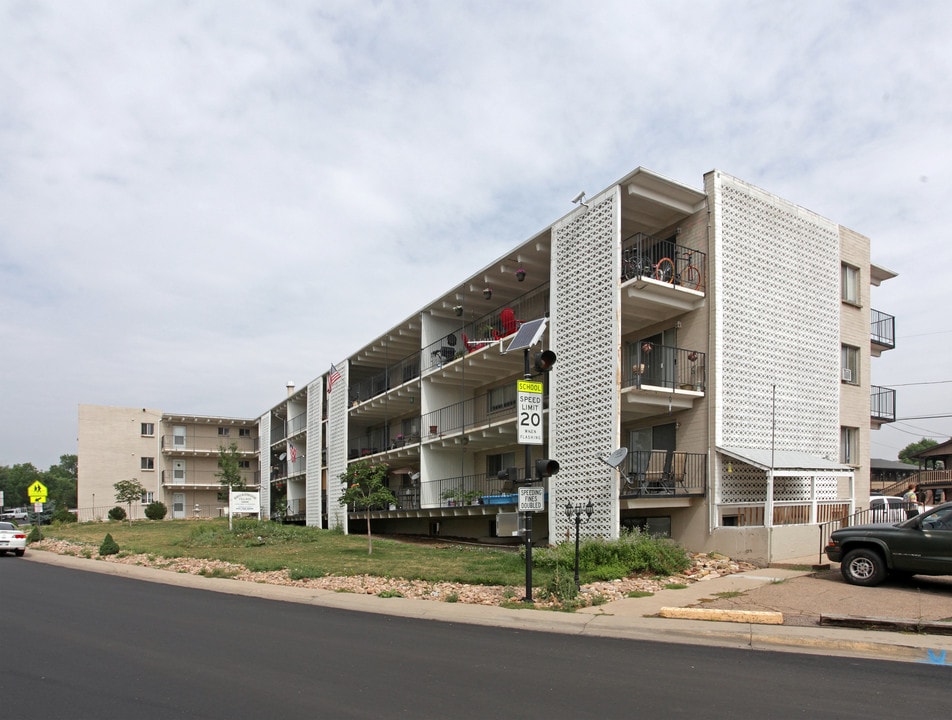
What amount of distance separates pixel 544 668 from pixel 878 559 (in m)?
7.93

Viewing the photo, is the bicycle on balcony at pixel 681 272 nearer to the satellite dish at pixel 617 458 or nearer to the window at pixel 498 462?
the satellite dish at pixel 617 458

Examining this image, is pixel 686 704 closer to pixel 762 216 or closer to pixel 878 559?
pixel 878 559

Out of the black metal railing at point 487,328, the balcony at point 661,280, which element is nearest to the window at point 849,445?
the balcony at point 661,280

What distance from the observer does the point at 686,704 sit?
683cm

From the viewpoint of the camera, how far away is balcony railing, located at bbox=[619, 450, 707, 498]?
1869 centimetres

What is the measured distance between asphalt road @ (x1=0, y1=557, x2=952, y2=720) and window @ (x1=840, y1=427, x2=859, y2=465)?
16.9 metres

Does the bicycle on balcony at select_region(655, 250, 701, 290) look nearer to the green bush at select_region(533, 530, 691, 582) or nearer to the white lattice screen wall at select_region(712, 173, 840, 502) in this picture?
the white lattice screen wall at select_region(712, 173, 840, 502)

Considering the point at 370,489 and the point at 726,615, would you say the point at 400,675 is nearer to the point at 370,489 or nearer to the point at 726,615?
the point at 726,615

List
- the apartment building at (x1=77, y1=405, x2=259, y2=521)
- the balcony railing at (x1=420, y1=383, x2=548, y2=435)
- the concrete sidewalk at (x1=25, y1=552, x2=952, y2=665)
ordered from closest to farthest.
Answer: the concrete sidewalk at (x1=25, y1=552, x2=952, y2=665)
the balcony railing at (x1=420, y1=383, x2=548, y2=435)
the apartment building at (x1=77, y1=405, x2=259, y2=521)

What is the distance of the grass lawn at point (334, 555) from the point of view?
16234 millimetres

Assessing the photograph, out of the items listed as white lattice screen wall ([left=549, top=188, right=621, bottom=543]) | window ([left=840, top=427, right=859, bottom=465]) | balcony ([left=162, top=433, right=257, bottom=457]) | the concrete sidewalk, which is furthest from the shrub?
window ([left=840, top=427, right=859, bottom=465])

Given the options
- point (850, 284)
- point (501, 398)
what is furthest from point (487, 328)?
point (850, 284)

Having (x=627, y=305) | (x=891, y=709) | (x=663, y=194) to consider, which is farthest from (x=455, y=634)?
(x=663, y=194)

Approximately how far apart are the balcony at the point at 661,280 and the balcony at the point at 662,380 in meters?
1.05
